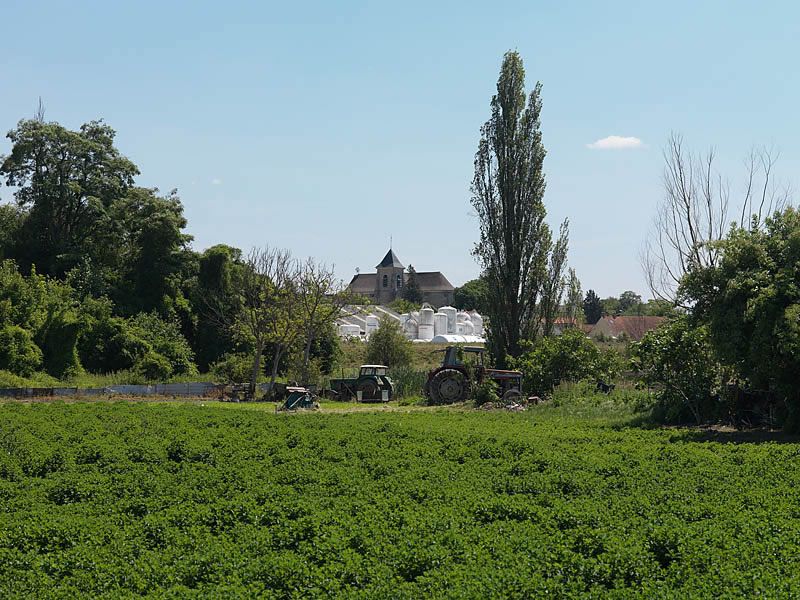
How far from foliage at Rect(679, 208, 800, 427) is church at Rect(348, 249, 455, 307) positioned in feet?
318

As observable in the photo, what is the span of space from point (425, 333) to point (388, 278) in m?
42.5

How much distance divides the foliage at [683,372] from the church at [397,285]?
9484 cm

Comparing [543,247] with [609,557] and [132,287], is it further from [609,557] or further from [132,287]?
[609,557]

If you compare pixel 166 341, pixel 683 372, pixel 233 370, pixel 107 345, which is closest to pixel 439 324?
pixel 166 341

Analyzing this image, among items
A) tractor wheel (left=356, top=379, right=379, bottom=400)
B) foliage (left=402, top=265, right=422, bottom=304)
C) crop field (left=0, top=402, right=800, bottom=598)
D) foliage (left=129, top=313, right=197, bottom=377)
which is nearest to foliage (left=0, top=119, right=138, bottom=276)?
foliage (left=129, top=313, right=197, bottom=377)

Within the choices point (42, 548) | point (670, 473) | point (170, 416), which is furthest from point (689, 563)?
point (170, 416)

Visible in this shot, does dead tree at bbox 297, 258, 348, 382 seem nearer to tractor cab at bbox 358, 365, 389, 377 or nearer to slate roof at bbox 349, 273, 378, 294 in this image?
tractor cab at bbox 358, 365, 389, 377

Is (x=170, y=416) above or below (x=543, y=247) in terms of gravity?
below

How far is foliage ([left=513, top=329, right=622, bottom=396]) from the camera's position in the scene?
88.1 feet

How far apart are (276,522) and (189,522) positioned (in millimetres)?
932

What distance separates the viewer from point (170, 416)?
1923cm

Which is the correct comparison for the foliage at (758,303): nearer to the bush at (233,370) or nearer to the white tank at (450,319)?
the bush at (233,370)

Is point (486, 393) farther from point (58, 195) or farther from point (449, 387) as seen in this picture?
point (58, 195)

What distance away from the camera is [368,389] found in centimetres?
3058
